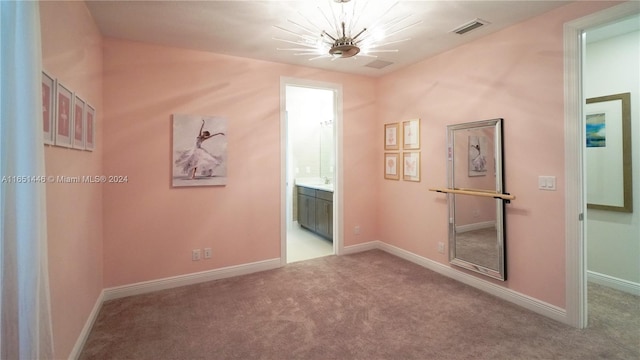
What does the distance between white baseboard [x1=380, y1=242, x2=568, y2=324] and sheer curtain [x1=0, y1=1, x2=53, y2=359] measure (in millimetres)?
3510

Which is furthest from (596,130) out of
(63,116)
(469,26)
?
(63,116)

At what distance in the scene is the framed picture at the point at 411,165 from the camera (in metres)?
3.86

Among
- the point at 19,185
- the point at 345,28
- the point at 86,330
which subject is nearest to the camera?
the point at 19,185

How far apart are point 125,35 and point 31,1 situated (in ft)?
6.59

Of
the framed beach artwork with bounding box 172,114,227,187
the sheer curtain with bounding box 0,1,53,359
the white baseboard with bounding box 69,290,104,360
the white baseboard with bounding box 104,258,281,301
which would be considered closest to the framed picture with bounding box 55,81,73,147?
the sheer curtain with bounding box 0,1,53,359

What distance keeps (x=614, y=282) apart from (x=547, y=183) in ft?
5.31

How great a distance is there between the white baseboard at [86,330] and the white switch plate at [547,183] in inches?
156

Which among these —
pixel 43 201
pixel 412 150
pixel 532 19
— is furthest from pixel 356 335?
pixel 532 19

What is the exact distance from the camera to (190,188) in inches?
129

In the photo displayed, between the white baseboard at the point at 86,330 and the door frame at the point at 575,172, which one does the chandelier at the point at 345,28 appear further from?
the white baseboard at the point at 86,330

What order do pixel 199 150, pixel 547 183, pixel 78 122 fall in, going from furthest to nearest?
pixel 199 150 → pixel 547 183 → pixel 78 122

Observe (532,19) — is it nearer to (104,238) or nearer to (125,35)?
(125,35)

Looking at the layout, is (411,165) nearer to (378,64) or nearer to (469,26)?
(378,64)

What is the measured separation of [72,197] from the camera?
6.51 ft
